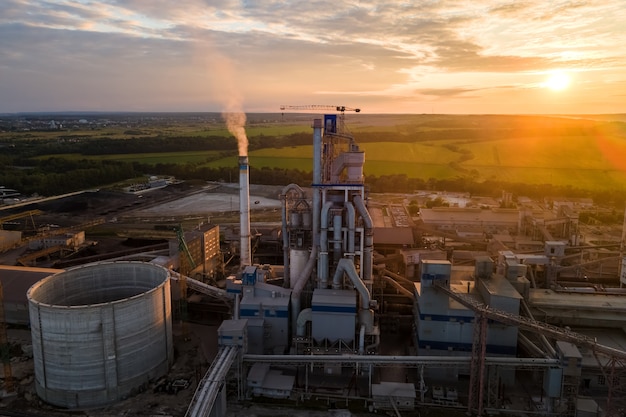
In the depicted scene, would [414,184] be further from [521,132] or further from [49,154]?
[521,132]

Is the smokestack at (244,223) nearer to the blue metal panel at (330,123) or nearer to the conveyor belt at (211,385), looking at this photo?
the blue metal panel at (330,123)

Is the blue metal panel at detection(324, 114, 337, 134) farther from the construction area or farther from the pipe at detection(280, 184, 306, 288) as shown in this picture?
the pipe at detection(280, 184, 306, 288)

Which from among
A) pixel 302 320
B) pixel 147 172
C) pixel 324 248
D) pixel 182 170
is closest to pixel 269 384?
pixel 302 320

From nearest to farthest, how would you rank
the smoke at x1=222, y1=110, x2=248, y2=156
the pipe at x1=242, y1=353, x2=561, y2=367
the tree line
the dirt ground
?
the pipe at x1=242, y1=353, x2=561, y2=367 → the dirt ground → the smoke at x1=222, y1=110, x2=248, y2=156 → the tree line

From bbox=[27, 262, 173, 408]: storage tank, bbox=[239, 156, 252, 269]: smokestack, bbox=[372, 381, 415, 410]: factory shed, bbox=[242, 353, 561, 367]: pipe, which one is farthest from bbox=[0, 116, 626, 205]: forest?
bbox=[27, 262, 173, 408]: storage tank

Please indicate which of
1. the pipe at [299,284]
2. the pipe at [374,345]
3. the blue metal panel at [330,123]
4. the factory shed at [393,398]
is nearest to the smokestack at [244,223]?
the pipe at [299,284]

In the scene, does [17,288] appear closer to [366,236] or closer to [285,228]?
[285,228]
